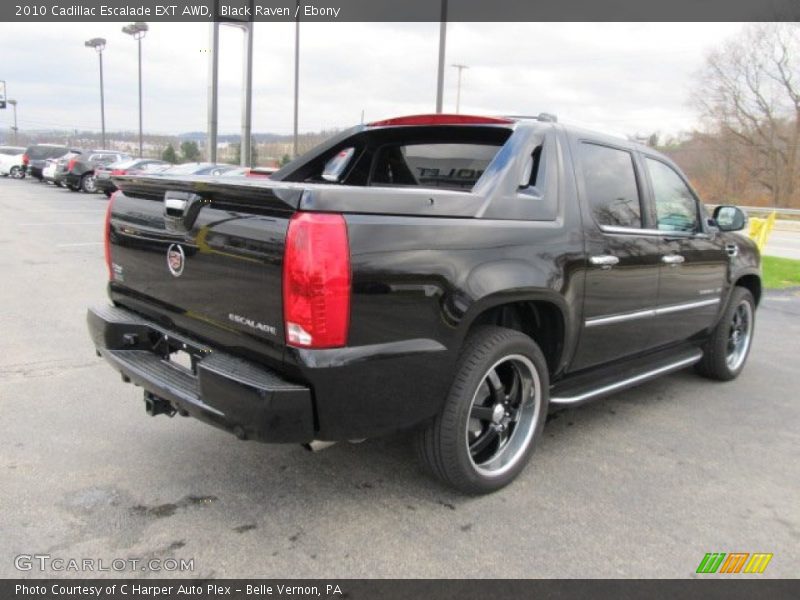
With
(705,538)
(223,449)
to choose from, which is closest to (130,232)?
(223,449)

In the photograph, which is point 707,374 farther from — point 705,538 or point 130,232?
point 130,232

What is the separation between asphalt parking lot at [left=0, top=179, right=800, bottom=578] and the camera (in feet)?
8.93

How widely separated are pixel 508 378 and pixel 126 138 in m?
71.4

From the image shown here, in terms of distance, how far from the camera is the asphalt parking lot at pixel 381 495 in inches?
107

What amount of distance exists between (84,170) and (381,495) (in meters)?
29.5

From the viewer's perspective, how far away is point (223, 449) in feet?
12.0

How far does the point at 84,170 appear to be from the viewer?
28.5 metres

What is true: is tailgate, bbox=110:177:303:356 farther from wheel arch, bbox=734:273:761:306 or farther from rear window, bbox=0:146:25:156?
rear window, bbox=0:146:25:156

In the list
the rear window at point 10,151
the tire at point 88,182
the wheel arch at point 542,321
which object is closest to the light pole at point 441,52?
the wheel arch at point 542,321

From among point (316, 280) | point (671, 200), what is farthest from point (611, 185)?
point (316, 280)

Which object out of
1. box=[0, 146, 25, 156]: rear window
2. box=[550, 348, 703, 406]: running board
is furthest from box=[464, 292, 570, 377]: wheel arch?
box=[0, 146, 25, 156]: rear window

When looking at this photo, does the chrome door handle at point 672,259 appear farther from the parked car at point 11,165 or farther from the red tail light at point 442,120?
the parked car at point 11,165

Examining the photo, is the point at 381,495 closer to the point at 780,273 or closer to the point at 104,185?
the point at 780,273
